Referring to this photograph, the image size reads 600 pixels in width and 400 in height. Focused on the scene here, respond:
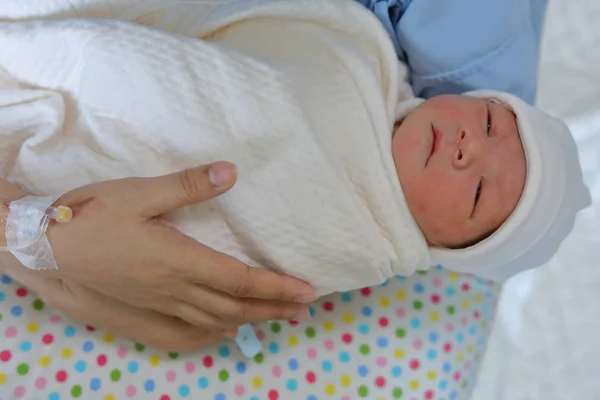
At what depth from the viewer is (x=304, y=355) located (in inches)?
41.1

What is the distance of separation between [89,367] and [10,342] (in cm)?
12

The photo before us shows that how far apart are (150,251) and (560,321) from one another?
0.81 meters

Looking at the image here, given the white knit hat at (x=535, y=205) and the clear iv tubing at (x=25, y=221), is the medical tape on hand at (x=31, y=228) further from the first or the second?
the white knit hat at (x=535, y=205)

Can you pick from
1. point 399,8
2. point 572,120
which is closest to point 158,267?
point 399,8

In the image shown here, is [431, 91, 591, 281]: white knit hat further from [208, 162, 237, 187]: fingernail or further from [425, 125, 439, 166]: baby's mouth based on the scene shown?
[208, 162, 237, 187]: fingernail

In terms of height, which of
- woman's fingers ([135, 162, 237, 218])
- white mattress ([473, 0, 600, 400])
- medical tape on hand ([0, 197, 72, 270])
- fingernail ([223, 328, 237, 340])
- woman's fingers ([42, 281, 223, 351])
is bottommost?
white mattress ([473, 0, 600, 400])

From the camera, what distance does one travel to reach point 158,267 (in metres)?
0.81

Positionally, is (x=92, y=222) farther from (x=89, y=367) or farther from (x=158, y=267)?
(x=89, y=367)

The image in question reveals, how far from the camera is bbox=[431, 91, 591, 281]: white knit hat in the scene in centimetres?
Answer: 94

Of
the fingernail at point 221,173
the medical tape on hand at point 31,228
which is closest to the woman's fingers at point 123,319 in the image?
the medical tape on hand at point 31,228

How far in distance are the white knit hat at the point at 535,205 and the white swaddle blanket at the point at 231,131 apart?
4.4 inches

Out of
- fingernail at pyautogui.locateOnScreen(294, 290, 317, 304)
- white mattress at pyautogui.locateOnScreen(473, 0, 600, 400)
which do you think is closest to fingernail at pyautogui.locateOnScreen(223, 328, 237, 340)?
fingernail at pyautogui.locateOnScreen(294, 290, 317, 304)

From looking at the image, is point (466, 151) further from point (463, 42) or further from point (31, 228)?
point (31, 228)

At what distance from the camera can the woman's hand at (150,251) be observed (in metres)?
0.77
